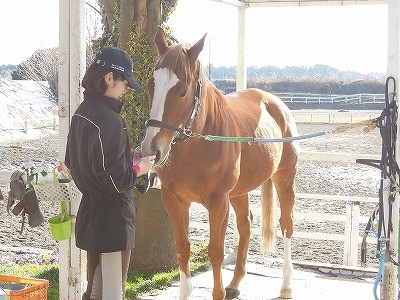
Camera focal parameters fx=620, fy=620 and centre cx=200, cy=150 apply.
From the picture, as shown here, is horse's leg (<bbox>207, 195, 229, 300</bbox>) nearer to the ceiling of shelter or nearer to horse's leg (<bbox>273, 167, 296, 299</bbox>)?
horse's leg (<bbox>273, 167, 296, 299</bbox>)

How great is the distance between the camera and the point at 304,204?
13094mm

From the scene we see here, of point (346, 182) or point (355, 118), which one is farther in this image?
point (355, 118)

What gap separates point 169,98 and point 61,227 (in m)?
1.18

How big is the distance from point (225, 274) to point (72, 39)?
2.66 metres

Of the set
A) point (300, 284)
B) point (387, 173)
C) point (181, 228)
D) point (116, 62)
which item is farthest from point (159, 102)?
point (300, 284)

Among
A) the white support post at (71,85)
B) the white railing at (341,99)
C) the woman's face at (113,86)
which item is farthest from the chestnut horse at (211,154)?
the white railing at (341,99)

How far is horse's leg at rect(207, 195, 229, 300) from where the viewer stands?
419 centimetres

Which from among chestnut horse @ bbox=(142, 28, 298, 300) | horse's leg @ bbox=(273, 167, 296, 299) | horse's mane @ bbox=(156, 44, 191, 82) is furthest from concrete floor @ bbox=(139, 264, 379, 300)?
horse's mane @ bbox=(156, 44, 191, 82)

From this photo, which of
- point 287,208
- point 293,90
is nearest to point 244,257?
point 287,208

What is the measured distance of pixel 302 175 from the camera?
713 inches

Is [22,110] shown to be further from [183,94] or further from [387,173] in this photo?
[387,173]

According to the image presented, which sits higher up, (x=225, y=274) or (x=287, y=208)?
(x=287, y=208)

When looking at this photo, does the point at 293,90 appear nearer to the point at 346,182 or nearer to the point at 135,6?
the point at 346,182

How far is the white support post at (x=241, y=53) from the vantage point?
21.7ft
